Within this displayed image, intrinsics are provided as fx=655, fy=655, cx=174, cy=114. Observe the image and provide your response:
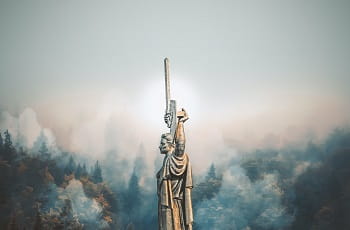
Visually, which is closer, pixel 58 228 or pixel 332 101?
pixel 58 228

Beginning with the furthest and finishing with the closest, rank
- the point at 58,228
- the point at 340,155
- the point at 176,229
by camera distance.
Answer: the point at 340,155 → the point at 58,228 → the point at 176,229

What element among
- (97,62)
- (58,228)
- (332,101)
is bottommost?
(58,228)

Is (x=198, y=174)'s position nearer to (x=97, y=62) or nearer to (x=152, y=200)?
(x=152, y=200)

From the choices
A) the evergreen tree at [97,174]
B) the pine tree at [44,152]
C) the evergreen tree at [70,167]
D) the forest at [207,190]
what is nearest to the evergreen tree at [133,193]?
the forest at [207,190]

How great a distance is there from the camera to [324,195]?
55.7ft

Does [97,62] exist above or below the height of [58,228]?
above

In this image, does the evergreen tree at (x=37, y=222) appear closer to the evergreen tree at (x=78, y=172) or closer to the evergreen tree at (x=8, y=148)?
the evergreen tree at (x=78, y=172)

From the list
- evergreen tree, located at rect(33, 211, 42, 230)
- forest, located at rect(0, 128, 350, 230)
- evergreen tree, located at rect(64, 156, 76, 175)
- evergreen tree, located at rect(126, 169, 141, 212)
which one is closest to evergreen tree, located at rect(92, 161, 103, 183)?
forest, located at rect(0, 128, 350, 230)

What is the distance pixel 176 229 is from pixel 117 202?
20.7 feet

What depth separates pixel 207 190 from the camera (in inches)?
678

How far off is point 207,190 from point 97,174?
2908 mm

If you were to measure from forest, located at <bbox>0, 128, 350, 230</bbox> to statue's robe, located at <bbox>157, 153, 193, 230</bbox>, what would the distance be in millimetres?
5942

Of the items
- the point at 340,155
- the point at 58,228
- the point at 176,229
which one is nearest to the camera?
the point at 176,229

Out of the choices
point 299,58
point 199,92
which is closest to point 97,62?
point 199,92
